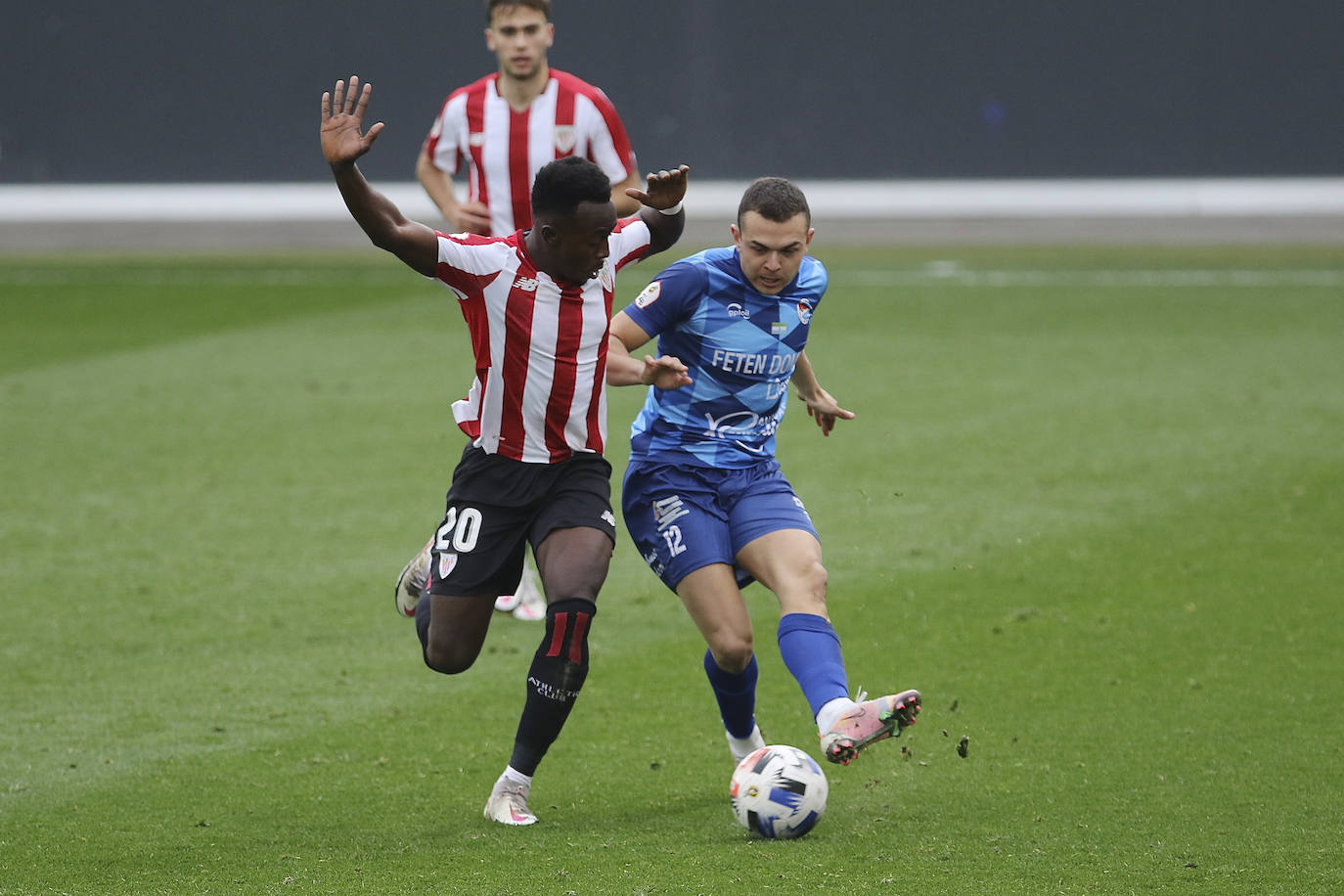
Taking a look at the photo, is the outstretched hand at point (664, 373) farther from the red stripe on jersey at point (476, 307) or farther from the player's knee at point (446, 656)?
the player's knee at point (446, 656)

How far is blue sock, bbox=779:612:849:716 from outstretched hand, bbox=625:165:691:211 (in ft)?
4.53

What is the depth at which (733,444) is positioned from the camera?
207 inches

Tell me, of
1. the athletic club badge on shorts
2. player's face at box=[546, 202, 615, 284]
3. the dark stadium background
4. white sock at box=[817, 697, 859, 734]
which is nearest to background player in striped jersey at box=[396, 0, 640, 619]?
the athletic club badge on shorts

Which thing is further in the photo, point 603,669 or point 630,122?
point 630,122

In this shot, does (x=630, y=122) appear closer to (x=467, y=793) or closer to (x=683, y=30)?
(x=683, y=30)

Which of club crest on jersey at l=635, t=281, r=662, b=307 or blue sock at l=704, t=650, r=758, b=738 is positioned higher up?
club crest on jersey at l=635, t=281, r=662, b=307

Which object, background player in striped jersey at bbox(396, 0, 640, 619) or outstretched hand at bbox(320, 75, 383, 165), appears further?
background player in striped jersey at bbox(396, 0, 640, 619)

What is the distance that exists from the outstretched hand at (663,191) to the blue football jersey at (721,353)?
0.65ft

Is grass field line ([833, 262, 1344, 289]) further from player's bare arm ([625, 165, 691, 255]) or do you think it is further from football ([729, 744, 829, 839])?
football ([729, 744, 829, 839])

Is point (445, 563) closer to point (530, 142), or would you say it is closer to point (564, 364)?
point (564, 364)

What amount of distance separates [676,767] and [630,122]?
19522 millimetres

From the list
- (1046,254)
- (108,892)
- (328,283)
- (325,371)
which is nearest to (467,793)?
(108,892)

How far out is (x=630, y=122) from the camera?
23.9 meters

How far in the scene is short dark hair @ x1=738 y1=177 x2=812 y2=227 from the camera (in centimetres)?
500
